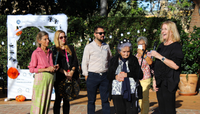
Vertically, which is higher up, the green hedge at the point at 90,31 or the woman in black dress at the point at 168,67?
the green hedge at the point at 90,31

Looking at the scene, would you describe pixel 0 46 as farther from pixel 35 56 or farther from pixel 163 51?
pixel 163 51

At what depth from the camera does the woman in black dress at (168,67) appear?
3152mm

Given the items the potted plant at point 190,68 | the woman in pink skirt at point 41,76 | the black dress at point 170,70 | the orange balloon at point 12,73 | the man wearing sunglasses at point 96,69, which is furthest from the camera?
the potted plant at point 190,68

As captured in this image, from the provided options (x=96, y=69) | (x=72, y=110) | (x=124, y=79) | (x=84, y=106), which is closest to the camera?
(x=124, y=79)

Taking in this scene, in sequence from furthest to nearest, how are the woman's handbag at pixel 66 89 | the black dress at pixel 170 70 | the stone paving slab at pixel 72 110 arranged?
the stone paving slab at pixel 72 110 → the woman's handbag at pixel 66 89 → the black dress at pixel 170 70

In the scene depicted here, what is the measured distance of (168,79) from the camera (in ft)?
10.5

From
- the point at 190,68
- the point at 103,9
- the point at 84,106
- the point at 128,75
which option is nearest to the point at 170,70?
the point at 128,75

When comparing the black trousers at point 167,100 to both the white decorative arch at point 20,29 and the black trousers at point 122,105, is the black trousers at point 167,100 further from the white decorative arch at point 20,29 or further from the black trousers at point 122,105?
the white decorative arch at point 20,29

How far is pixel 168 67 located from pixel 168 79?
172 millimetres

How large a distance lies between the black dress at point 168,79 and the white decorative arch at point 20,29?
4053mm

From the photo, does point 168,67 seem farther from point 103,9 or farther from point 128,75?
point 103,9

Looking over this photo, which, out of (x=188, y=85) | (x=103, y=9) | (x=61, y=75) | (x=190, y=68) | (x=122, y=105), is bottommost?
(x=188, y=85)

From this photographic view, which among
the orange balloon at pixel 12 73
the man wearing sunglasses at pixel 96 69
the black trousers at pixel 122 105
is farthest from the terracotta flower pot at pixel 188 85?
the orange balloon at pixel 12 73

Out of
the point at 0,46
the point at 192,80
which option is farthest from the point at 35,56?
the point at 192,80
